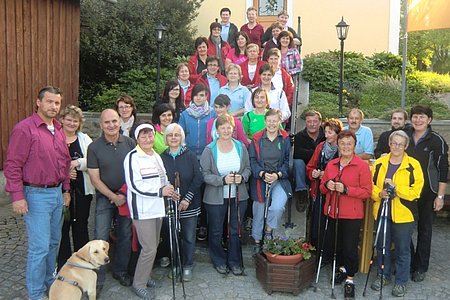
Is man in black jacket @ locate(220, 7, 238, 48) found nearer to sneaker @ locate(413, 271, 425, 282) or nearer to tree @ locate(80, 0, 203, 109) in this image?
tree @ locate(80, 0, 203, 109)

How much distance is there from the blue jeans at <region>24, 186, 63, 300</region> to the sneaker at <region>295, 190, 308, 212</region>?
269cm

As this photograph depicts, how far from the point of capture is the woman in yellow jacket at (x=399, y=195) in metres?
4.88

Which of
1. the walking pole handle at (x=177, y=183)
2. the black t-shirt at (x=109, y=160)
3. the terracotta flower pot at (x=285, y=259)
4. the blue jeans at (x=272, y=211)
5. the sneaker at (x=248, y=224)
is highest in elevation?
the black t-shirt at (x=109, y=160)

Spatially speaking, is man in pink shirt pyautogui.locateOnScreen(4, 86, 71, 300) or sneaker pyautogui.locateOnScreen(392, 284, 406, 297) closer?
man in pink shirt pyautogui.locateOnScreen(4, 86, 71, 300)

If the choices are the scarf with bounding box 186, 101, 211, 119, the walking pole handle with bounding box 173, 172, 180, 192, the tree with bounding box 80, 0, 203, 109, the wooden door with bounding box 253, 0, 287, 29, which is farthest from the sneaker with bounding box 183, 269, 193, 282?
the wooden door with bounding box 253, 0, 287, 29

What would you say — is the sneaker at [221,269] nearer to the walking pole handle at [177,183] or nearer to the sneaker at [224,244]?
the sneaker at [224,244]

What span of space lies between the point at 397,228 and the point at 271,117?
1764 millimetres

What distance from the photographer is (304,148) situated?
5.82m

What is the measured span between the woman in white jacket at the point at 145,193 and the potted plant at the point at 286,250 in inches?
45.5

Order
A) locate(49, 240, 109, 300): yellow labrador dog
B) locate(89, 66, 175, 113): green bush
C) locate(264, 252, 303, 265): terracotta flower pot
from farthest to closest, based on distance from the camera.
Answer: locate(89, 66, 175, 113): green bush < locate(264, 252, 303, 265): terracotta flower pot < locate(49, 240, 109, 300): yellow labrador dog

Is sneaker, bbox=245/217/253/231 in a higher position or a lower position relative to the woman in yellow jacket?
lower

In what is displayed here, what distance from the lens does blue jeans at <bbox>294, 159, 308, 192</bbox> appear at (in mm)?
5516

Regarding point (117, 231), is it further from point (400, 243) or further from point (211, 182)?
point (400, 243)

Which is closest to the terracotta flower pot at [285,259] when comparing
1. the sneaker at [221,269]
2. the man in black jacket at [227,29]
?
the sneaker at [221,269]
